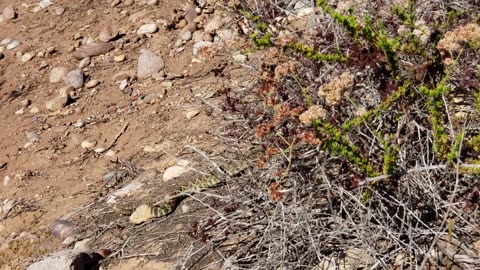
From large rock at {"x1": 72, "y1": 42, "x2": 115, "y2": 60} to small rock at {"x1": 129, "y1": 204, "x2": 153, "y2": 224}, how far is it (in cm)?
219

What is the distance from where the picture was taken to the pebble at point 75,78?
5332 mm

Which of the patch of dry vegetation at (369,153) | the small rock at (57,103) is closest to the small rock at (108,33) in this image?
the small rock at (57,103)

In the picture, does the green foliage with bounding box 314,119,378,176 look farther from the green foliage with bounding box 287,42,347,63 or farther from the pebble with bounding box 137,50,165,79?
the pebble with bounding box 137,50,165,79

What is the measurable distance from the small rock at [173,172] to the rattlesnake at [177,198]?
19 centimetres

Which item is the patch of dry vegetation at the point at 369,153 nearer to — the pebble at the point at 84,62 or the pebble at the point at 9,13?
the pebble at the point at 84,62

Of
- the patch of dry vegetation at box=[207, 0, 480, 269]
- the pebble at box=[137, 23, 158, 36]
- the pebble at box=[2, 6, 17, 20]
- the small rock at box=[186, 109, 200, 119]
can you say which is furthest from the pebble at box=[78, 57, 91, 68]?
the patch of dry vegetation at box=[207, 0, 480, 269]

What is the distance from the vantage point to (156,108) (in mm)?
4777

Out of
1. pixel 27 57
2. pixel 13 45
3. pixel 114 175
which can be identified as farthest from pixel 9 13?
pixel 114 175

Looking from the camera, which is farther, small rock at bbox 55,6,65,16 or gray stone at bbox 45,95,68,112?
small rock at bbox 55,6,65,16

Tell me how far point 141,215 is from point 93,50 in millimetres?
2288

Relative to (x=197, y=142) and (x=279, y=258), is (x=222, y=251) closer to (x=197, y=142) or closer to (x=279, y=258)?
(x=279, y=258)

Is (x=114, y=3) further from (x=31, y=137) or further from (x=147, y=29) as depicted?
(x=31, y=137)

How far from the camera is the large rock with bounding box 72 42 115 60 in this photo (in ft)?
18.3

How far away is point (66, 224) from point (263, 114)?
1.51 m
